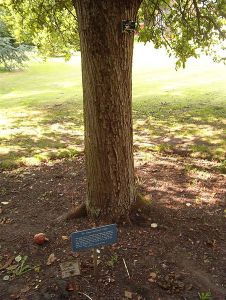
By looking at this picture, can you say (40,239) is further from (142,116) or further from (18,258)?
(142,116)

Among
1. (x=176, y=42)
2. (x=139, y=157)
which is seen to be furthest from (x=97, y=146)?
(x=176, y=42)

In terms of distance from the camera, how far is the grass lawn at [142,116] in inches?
321

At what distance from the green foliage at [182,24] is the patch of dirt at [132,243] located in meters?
2.58

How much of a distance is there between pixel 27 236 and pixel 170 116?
858cm

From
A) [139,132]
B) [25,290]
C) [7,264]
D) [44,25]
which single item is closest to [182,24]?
[44,25]

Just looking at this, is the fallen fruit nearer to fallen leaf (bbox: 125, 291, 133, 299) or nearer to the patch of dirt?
the patch of dirt

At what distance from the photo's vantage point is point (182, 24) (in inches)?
256

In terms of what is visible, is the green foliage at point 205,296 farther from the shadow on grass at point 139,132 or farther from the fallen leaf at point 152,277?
the shadow on grass at point 139,132

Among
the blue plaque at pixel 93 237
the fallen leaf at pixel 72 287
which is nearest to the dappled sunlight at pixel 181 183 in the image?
the blue plaque at pixel 93 237

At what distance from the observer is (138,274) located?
3.71 metres

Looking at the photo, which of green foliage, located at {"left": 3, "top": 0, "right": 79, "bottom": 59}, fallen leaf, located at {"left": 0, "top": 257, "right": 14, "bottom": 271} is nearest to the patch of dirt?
fallen leaf, located at {"left": 0, "top": 257, "right": 14, "bottom": 271}

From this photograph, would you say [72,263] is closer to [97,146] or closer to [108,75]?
[97,146]

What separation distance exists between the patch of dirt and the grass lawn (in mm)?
1642

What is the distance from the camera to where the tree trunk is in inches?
143
